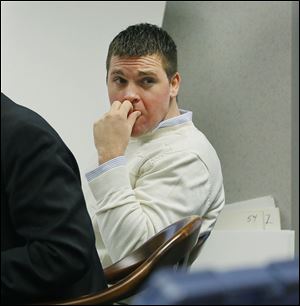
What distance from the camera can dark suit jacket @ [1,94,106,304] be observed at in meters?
0.76

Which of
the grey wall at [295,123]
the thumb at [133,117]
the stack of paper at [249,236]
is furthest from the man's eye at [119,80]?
the grey wall at [295,123]

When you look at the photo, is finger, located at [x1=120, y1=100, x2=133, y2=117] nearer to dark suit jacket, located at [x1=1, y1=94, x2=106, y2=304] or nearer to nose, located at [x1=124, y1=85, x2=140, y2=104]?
nose, located at [x1=124, y1=85, x2=140, y2=104]

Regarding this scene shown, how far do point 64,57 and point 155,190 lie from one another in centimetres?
112

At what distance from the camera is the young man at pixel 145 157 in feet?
4.25

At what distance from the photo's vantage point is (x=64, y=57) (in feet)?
7.49

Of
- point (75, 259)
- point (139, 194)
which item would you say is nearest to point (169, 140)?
point (139, 194)

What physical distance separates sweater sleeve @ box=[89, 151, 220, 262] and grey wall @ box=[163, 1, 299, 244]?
3.03 feet

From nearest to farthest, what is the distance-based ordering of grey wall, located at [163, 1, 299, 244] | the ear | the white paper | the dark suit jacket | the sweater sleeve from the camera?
the dark suit jacket, the sweater sleeve, the ear, the white paper, grey wall, located at [163, 1, 299, 244]

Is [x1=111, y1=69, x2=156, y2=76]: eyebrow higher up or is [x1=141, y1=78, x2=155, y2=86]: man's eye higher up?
[x1=111, y1=69, x2=156, y2=76]: eyebrow

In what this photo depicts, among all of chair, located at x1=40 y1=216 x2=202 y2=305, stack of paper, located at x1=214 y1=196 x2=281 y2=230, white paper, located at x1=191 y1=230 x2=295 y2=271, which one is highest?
chair, located at x1=40 y1=216 x2=202 y2=305

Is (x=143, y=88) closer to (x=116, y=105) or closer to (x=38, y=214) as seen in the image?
(x=116, y=105)

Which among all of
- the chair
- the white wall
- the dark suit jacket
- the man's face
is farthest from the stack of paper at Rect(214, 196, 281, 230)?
the dark suit jacket

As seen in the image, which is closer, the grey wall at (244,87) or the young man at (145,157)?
the young man at (145,157)

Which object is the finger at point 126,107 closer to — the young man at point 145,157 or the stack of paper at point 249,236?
the young man at point 145,157
